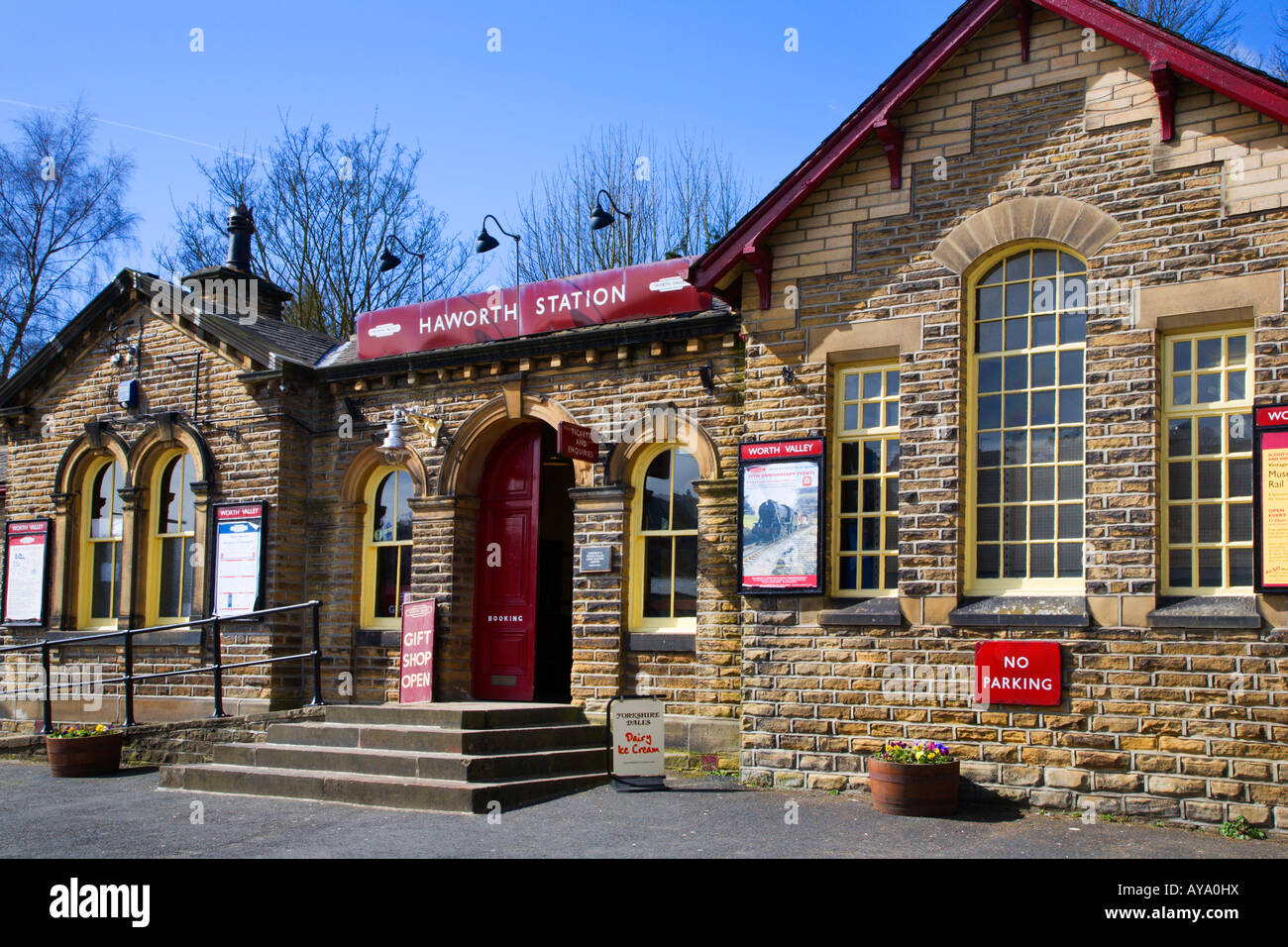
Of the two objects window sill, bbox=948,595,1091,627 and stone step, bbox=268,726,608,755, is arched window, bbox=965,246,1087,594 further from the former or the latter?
stone step, bbox=268,726,608,755

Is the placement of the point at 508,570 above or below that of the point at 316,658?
above

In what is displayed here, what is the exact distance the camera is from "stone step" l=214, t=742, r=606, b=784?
9.62 meters

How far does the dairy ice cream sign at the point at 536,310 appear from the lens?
11.8 meters

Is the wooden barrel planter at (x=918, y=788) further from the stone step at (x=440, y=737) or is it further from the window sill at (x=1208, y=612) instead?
the stone step at (x=440, y=737)

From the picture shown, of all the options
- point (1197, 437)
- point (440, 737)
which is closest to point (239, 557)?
point (440, 737)

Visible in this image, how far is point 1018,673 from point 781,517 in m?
2.33

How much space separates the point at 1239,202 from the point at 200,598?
11.7 meters

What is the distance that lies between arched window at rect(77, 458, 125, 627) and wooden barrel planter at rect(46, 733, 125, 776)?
3.98 metres

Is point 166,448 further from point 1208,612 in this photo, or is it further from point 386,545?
point 1208,612

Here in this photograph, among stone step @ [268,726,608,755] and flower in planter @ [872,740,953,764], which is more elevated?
flower in planter @ [872,740,953,764]

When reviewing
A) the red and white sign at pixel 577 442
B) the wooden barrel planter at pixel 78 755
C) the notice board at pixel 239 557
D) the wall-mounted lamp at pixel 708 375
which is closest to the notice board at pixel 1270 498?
the wall-mounted lamp at pixel 708 375

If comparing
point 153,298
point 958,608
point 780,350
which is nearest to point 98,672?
point 153,298

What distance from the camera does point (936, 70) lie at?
9867mm

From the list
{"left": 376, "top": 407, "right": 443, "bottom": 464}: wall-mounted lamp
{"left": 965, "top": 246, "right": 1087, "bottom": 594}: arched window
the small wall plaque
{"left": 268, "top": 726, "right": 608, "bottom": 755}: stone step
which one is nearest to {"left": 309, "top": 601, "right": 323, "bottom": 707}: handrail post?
{"left": 268, "top": 726, "right": 608, "bottom": 755}: stone step
